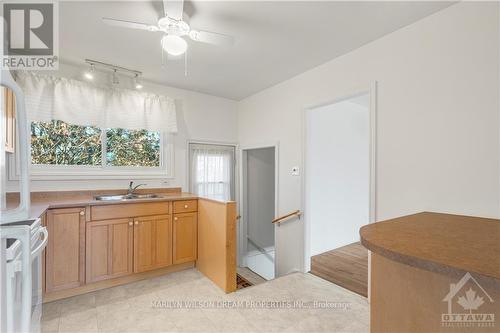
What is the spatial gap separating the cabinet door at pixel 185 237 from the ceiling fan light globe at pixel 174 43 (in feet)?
6.20

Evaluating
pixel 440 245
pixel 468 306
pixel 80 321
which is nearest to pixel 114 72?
pixel 80 321

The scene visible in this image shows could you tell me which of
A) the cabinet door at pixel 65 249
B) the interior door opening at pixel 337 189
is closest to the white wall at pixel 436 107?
the interior door opening at pixel 337 189

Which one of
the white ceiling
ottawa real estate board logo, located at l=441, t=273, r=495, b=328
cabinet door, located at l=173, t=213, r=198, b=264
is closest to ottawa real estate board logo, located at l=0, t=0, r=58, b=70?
the white ceiling

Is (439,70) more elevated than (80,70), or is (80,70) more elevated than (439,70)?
(80,70)

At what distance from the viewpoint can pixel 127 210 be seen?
2.67 metres

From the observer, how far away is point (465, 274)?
0.66 m

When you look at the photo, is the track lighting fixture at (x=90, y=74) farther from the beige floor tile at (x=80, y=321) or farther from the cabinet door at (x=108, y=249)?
the beige floor tile at (x=80, y=321)

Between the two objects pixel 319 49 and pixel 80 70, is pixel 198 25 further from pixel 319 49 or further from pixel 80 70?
pixel 80 70

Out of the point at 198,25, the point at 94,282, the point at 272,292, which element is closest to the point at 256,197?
the point at 272,292

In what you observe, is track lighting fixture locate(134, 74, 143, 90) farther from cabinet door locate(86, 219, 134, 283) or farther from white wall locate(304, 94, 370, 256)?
white wall locate(304, 94, 370, 256)

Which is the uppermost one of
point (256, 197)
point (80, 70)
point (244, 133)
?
point (80, 70)

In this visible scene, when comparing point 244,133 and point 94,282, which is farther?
point 244,133

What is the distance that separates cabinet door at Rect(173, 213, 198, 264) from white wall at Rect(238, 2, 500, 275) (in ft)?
7.08

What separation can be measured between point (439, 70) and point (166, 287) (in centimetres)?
328
